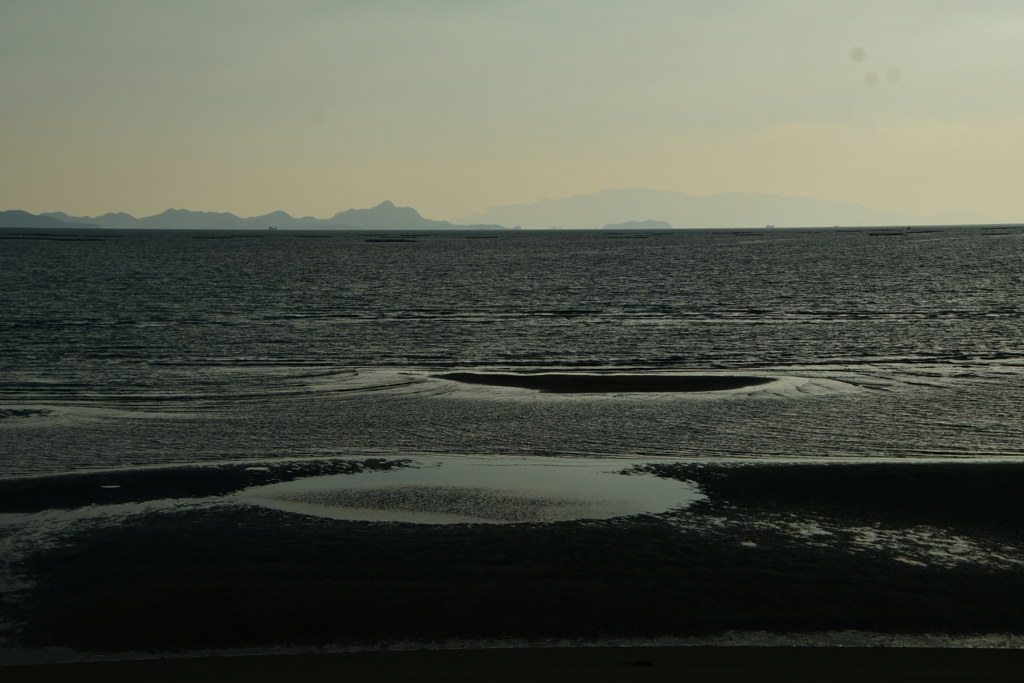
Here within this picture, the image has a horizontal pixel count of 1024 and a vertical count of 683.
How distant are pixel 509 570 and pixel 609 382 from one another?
1693cm

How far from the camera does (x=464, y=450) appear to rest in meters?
17.1

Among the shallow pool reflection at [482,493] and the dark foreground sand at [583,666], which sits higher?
the dark foreground sand at [583,666]

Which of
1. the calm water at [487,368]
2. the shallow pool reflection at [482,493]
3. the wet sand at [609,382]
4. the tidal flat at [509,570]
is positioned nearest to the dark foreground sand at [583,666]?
the tidal flat at [509,570]

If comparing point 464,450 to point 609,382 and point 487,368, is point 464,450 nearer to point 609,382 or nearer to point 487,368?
point 609,382

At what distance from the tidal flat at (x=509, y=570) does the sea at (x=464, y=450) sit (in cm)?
5

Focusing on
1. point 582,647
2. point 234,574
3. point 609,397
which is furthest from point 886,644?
point 609,397

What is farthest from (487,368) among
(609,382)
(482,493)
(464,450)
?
(482,493)

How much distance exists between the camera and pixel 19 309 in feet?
167

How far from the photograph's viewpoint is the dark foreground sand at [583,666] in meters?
7.28

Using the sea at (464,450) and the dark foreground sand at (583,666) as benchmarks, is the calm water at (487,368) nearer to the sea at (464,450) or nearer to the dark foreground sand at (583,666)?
the sea at (464,450)

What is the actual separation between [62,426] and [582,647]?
15.8m

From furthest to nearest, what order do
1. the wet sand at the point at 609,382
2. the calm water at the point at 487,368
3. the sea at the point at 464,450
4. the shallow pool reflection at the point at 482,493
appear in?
the wet sand at the point at 609,382 → the calm water at the point at 487,368 → the shallow pool reflection at the point at 482,493 → the sea at the point at 464,450

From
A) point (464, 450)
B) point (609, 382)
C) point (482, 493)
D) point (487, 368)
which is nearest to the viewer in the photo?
point (482, 493)

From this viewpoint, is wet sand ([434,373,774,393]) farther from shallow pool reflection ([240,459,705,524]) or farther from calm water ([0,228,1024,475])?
shallow pool reflection ([240,459,705,524])
